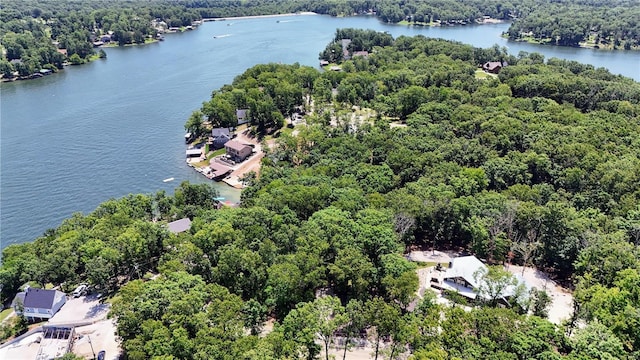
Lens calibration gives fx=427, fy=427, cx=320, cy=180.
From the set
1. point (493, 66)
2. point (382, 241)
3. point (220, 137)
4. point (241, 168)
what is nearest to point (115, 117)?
point (220, 137)

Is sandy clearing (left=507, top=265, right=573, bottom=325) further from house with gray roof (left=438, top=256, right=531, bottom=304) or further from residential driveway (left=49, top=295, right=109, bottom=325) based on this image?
residential driveway (left=49, top=295, right=109, bottom=325)

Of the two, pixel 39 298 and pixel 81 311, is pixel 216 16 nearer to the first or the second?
pixel 39 298

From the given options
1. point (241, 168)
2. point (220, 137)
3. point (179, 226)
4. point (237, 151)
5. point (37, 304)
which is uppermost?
point (220, 137)

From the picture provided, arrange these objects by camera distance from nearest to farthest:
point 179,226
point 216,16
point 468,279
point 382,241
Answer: point 468,279
point 382,241
point 179,226
point 216,16

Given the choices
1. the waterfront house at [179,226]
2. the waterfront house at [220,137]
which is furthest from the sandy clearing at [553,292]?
the waterfront house at [220,137]

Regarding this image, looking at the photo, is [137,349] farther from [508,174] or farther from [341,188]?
[508,174]

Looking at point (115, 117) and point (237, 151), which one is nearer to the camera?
point (237, 151)

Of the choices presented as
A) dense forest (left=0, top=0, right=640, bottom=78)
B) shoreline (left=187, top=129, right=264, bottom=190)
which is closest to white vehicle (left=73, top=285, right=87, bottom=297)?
shoreline (left=187, top=129, right=264, bottom=190)
